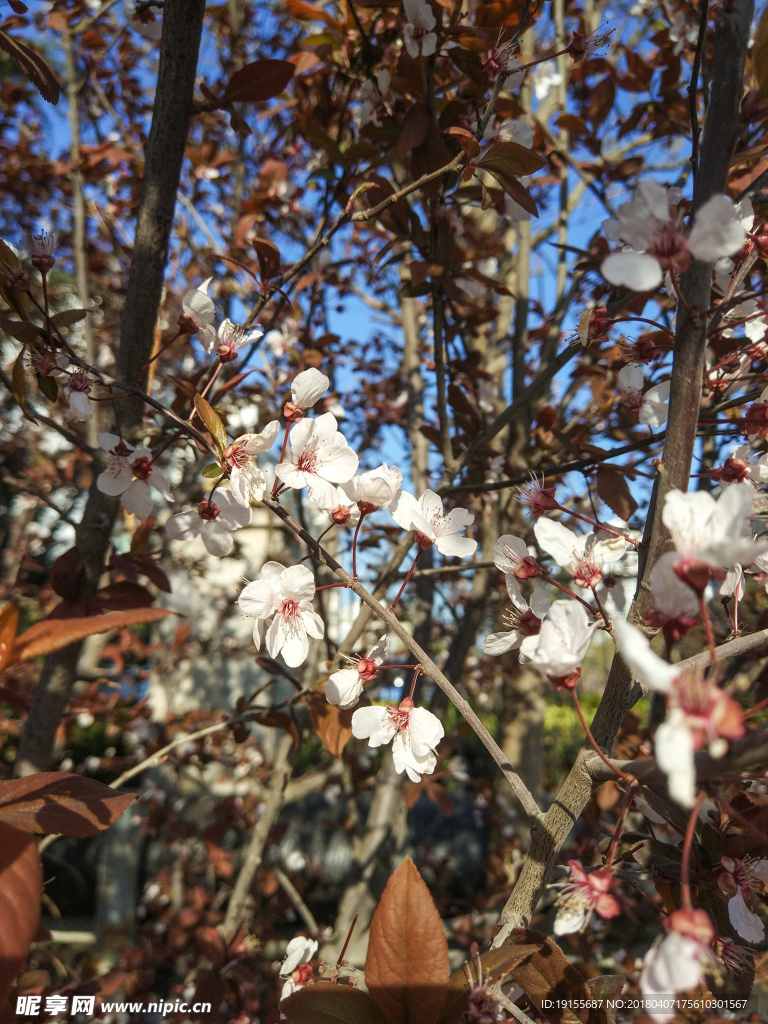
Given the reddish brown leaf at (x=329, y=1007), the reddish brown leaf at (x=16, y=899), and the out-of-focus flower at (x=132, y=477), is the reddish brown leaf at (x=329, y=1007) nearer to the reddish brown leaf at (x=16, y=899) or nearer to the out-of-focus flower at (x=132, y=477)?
the reddish brown leaf at (x=16, y=899)

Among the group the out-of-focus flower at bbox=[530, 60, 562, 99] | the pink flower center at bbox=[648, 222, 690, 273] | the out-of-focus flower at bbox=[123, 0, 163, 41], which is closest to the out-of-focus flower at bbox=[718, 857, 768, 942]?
the pink flower center at bbox=[648, 222, 690, 273]

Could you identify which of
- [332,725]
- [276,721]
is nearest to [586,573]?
[332,725]

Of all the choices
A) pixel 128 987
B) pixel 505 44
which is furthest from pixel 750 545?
pixel 128 987

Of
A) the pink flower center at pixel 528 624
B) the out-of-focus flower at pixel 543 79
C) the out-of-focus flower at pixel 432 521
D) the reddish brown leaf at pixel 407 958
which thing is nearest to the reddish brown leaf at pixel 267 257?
the out-of-focus flower at pixel 432 521

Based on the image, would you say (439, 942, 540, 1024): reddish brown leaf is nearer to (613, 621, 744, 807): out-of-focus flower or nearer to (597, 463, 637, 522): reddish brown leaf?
(613, 621, 744, 807): out-of-focus flower

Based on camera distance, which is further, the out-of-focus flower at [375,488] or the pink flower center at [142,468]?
the pink flower center at [142,468]

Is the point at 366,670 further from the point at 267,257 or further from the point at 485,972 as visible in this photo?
the point at 267,257
